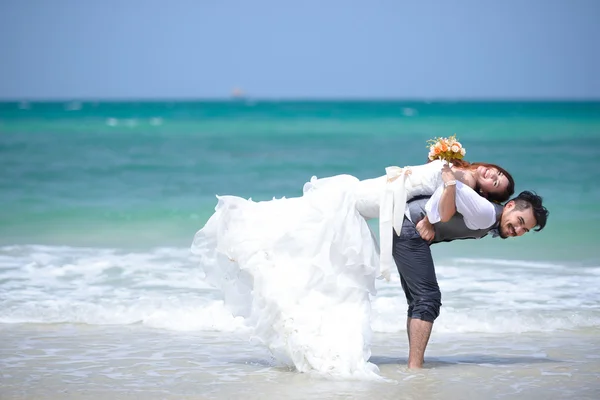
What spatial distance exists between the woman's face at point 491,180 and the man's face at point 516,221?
0.45ft

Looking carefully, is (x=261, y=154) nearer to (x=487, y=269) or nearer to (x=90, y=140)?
(x=90, y=140)

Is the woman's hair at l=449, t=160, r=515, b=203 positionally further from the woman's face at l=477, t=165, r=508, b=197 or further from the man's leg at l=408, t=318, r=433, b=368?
the man's leg at l=408, t=318, r=433, b=368

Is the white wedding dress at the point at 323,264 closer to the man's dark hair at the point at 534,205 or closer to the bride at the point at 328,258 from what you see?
the bride at the point at 328,258

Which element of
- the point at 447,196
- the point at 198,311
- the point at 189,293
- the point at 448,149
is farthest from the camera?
the point at 189,293

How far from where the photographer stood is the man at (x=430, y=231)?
557cm

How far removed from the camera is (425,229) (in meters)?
5.66

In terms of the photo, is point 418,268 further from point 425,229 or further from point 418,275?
point 425,229

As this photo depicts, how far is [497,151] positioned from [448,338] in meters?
24.6

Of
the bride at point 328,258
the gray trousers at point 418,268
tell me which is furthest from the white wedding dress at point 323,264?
the gray trousers at point 418,268

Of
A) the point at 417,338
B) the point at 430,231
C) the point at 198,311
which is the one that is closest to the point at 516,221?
the point at 430,231

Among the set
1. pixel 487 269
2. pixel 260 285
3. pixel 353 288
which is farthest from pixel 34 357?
pixel 487 269

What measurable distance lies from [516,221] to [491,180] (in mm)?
294

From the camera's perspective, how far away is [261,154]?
2936 cm

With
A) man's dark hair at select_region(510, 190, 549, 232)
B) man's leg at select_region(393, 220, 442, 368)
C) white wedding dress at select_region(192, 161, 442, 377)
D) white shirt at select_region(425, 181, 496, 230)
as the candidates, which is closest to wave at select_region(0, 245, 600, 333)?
white wedding dress at select_region(192, 161, 442, 377)
